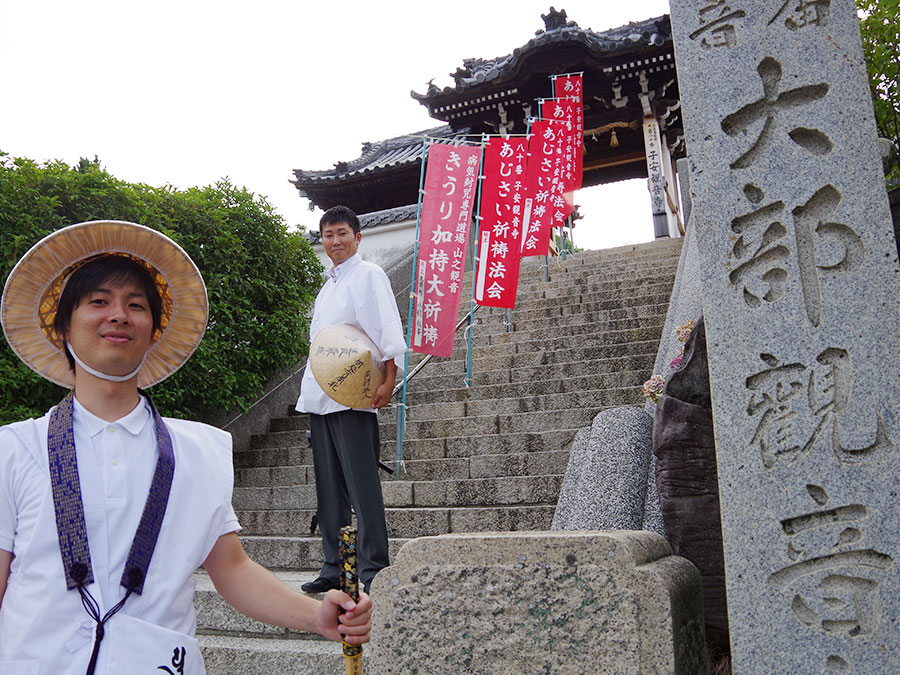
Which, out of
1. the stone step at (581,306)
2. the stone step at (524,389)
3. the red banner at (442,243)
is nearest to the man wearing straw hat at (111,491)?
the red banner at (442,243)

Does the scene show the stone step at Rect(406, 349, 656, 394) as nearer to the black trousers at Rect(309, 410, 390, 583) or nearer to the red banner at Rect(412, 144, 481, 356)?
the red banner at Rect(412, 144, 481, 356)

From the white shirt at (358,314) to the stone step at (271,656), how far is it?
109 centimetres

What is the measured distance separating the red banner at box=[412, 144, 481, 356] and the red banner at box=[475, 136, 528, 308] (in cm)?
134

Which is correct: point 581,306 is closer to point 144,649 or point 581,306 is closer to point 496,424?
point 496,424

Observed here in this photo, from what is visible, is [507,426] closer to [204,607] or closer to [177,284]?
[204,607]

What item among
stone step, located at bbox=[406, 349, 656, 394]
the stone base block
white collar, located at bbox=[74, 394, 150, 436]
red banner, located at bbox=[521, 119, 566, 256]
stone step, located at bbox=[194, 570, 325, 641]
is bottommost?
stone step, located at bbox=[194, 570, 325, 641]

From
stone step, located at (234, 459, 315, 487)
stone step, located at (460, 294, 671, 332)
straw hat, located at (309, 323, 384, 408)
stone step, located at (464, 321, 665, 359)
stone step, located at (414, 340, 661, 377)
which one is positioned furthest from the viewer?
stone step, located at (460, 294, 671, 332)

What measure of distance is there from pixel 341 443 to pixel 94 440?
1.99 metres

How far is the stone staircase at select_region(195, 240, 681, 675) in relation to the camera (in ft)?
11.2

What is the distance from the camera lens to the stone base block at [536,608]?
1.87 m

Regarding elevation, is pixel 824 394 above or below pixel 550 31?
below

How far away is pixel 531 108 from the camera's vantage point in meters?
13.6

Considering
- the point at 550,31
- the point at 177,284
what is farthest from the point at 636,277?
the point at 177,284

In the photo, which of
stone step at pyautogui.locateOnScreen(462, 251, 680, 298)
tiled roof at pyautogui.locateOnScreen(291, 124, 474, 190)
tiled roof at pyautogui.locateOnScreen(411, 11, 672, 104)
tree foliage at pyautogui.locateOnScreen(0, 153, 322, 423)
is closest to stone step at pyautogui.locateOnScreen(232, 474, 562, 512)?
tree foliage at pyautogui.locateOnScreen(0, 153, 322, 423)
